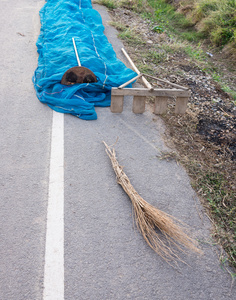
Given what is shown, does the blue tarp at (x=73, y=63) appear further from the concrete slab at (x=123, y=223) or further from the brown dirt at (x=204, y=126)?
the brown dirt at (x=204, y=126)

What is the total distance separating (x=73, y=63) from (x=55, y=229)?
3759mm

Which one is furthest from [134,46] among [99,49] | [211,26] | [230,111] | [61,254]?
[61,254]

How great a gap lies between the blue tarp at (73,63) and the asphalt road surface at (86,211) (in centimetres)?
27

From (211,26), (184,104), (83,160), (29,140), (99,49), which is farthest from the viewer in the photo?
(211,26)

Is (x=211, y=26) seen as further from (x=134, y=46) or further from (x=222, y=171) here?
(x=222, y=171)

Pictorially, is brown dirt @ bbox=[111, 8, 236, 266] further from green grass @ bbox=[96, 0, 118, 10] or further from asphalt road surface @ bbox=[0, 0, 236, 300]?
green grass @ bbox=[96, 0, 118, 10]

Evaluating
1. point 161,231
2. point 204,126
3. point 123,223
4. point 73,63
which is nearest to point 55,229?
point 123,223

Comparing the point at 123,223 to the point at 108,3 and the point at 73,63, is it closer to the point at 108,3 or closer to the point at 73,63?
the point at 73,63

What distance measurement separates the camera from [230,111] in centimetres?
559

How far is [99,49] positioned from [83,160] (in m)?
3.79

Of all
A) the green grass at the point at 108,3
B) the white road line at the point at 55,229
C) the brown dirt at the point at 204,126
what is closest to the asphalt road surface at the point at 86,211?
the white road line at the point at 55,229

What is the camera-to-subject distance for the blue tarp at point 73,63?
→ 5.09 meters

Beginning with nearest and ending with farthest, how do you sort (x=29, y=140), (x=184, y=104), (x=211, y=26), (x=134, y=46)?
(x=29, y=140) → (x=184, y=104) → (x=134, y=46) → (x=211, y=26)

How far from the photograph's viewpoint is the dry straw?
2883 millimetres
